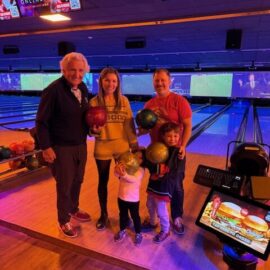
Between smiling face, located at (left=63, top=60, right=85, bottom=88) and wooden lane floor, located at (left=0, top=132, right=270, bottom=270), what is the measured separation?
1.06 m

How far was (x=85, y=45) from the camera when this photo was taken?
6.75 m

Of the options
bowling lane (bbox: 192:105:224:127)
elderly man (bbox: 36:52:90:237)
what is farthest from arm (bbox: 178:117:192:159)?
bowling lane (bbox: 192:105:224:127)

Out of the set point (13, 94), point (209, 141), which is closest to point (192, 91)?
point (209, 141)

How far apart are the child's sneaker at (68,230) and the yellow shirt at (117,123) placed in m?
0.65

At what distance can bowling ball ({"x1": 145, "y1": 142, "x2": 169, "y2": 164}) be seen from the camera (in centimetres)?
169

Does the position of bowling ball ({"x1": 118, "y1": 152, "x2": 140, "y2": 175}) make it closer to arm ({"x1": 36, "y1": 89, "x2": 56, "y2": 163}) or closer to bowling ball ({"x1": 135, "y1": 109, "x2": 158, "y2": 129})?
bowling ball ({"x1": 135, "y1": 109, "x2": 158, "y2": 129})

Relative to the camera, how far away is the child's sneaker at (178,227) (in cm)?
199

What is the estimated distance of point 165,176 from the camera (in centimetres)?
180

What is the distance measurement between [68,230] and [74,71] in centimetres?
107

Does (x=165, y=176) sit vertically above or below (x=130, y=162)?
below

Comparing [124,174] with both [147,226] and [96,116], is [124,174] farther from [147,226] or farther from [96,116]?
[147,226]

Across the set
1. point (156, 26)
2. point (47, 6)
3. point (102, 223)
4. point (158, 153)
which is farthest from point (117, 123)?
point (156, 26)

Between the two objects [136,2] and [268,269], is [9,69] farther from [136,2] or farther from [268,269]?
[268,269]

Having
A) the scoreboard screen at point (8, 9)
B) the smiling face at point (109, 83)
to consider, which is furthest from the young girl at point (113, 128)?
the scoreboard screen at point (8, 9)
